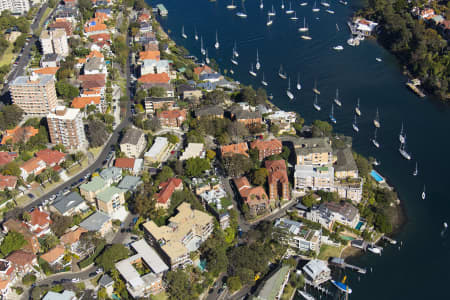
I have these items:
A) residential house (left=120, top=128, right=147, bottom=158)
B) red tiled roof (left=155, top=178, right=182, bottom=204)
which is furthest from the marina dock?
residential house (left=120, top=128, right=147, bottom=158)

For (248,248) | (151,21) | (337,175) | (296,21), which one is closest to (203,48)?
(151,21)

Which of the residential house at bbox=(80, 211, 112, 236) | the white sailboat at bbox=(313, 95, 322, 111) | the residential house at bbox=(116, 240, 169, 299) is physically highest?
the white sailboat at bbox=(313, 95, 322, 111)

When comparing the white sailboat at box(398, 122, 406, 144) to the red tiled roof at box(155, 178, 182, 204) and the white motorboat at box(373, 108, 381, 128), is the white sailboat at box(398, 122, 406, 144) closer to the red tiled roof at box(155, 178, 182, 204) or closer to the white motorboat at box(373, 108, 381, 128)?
the white motorboat at box(373, 108, 381, 128)

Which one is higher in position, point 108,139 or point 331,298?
point 108,139

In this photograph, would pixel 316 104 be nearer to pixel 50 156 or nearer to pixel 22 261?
pixel 50 156

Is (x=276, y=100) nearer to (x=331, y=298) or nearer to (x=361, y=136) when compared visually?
(x=361, y=136)

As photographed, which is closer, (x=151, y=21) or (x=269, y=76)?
(x=269, y=76)
